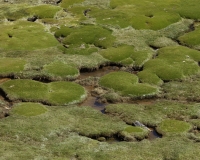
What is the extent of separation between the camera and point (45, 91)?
128 ft

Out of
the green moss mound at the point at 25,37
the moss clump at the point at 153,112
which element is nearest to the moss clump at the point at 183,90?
the moss clump at the point at 153,112

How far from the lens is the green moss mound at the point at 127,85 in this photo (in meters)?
39.2

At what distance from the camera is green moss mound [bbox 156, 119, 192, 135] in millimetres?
31875

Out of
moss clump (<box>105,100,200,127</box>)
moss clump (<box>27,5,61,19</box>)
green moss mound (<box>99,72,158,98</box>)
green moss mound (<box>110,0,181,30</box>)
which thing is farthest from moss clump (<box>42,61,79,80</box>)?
moss clump (<box>27,5,61,19</box>)

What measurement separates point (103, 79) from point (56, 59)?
8145 millimetres

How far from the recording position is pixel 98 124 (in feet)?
107

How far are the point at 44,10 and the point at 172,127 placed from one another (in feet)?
144

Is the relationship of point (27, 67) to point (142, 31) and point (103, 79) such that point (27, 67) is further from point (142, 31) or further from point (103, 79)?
point (142, 31)

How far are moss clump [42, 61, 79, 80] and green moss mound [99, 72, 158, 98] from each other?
152 inches

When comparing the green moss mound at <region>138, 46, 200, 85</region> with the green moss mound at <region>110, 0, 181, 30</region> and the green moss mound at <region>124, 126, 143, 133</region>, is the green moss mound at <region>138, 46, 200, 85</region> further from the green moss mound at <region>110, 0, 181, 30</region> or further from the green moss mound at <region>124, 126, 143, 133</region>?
the green moss mound at <region>124, 126, 143, 133</region>

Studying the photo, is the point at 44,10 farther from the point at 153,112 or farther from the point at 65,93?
the point at 153,112

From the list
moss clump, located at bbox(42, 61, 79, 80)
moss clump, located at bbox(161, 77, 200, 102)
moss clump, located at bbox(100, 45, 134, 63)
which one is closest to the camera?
moss clump, located at bbox(161, 77, 200, 102)

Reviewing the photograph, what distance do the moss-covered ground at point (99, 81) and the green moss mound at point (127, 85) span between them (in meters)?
0.12

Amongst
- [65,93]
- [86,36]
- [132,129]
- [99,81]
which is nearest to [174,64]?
[99,81]
